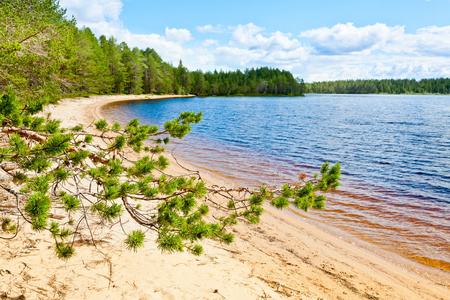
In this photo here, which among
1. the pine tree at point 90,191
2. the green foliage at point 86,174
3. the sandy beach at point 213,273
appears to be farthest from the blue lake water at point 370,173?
the pine tree at point 90,191

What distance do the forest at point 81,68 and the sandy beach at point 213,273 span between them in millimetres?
5542

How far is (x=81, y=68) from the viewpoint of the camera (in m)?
43.8

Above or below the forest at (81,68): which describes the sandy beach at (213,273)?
below

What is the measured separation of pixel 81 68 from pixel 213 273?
48911 mm

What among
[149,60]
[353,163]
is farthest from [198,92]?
[353,163]

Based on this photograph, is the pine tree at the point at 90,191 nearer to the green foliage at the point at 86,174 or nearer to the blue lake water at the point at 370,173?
the green foliage at the point at 86,174

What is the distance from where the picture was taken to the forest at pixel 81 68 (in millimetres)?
9664

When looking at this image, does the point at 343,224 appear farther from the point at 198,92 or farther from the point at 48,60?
the point at 198,92

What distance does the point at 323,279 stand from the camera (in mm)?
4902

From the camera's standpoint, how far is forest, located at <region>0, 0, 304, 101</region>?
966cm

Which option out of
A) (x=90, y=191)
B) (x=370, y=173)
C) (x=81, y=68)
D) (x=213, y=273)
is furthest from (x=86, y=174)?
(x=81, y=68)

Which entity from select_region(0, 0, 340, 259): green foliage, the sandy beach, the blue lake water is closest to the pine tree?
select_region(0, 0, 340, 259): green foliage

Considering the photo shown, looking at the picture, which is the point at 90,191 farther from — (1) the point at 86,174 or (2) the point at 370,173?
(2) the point at 370,173

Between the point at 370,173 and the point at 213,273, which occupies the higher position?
the point at 213,273
